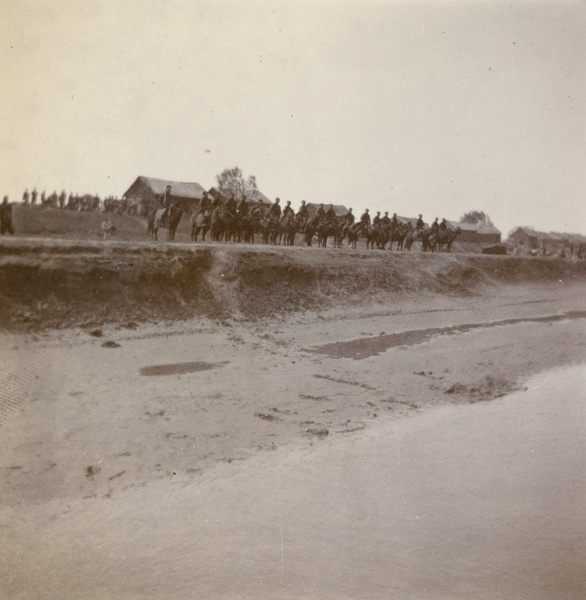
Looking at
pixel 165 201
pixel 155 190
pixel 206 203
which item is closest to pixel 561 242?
pixel 206 203

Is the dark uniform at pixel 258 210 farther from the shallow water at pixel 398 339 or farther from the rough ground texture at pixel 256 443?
the shallow water at pixel 398 339

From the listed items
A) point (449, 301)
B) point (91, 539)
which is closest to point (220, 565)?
point (91, 539)

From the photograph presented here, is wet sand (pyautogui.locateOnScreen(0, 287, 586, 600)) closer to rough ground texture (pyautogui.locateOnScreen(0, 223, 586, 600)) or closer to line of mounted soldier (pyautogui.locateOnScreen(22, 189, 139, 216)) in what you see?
rough ground texture (pyautogui.locateOnScreen(0, 223, 586, 600))

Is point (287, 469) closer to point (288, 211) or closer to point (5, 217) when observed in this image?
point (5, 217)

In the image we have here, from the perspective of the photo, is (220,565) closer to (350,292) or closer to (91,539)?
(91,539)

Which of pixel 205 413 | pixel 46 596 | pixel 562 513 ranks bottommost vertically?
pixel 46 596
